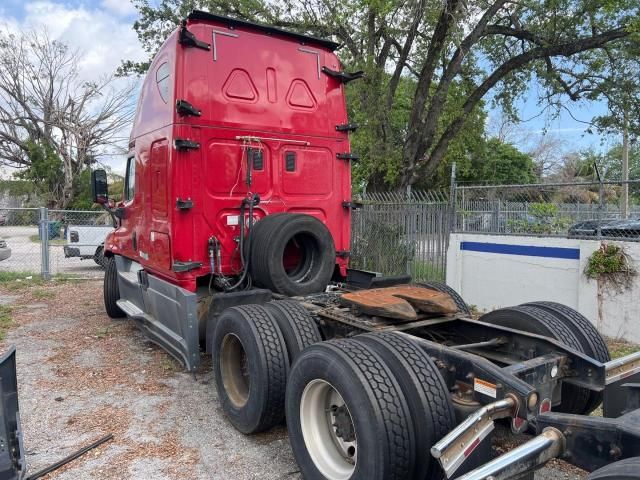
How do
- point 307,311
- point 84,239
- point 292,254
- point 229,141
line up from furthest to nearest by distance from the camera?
point 84,239 → point 292,254 → point 229,141 → point 307,311

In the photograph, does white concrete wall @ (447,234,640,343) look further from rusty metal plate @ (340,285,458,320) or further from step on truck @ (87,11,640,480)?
rusty metal plate @ (340,285,458,320)

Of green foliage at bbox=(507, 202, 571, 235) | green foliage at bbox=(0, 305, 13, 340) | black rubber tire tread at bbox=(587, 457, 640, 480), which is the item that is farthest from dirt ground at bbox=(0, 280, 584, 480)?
green foliage at bbox=(507, 202, 571, 235)

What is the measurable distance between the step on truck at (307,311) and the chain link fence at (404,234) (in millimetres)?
3407

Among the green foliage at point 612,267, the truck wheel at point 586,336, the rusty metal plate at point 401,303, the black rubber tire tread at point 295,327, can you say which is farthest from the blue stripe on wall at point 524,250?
the black rubber tire tread at point 295,327

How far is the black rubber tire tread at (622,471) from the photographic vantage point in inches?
71.9

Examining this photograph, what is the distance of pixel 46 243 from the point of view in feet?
39.2

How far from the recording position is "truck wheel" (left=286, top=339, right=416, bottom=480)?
8.54 ft

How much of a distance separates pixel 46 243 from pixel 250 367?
10033mm

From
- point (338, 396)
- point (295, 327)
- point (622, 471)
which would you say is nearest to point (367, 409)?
point (338, 396)

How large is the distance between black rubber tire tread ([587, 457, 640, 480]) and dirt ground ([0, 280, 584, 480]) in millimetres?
1656

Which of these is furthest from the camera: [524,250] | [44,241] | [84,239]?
[84,239]

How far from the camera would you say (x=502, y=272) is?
7.99 meters

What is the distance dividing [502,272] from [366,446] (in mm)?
5966

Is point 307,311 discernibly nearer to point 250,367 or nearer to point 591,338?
point 250,367
